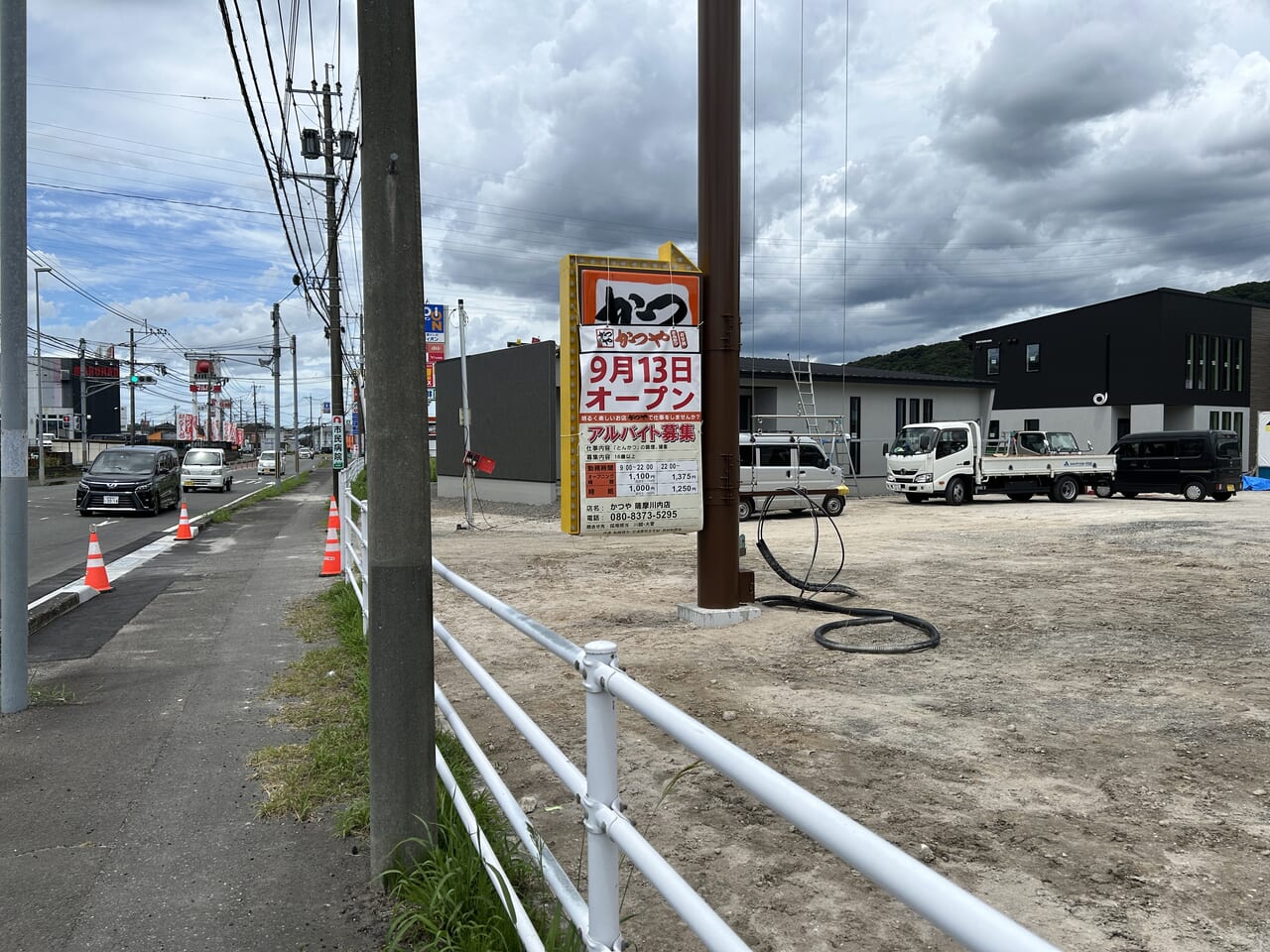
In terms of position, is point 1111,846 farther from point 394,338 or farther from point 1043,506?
point 1043,506

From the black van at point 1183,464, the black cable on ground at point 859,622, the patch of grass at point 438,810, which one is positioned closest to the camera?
the patch of grass at point 438,810

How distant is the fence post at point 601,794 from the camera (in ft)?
6.80

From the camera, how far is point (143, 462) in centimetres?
2394

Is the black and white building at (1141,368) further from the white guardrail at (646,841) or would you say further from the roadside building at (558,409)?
the white guardrail at (646,841)

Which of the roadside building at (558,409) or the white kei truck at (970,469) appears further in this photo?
the roadside building at (558,409)

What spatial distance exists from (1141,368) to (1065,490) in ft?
60.7

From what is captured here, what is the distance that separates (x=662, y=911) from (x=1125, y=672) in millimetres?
5063

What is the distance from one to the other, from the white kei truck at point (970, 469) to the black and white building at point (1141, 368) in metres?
16.6

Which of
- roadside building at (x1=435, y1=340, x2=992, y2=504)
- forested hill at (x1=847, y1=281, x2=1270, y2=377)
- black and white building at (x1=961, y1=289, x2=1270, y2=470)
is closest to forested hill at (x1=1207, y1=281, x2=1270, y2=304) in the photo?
forested hill at (x1=847, y1=281, x2=1270, y2=377)

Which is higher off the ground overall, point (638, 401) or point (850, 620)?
point (638, 401)

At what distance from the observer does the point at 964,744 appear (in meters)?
5.27

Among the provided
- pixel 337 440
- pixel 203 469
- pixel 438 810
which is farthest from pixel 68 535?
pixel 438 810

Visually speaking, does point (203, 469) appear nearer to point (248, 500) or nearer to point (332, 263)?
point (248, 500)

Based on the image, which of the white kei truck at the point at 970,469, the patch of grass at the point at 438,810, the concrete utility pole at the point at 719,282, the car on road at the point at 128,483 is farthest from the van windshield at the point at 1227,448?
the car on road at the point at 128,483
